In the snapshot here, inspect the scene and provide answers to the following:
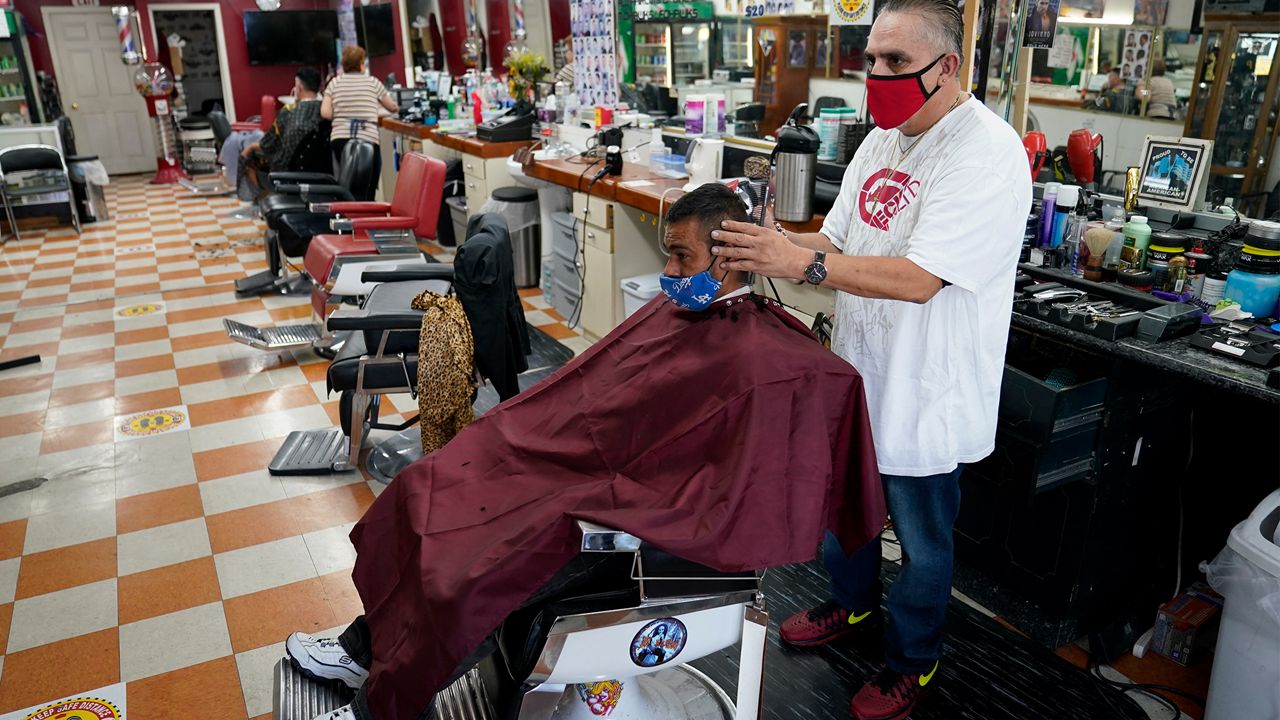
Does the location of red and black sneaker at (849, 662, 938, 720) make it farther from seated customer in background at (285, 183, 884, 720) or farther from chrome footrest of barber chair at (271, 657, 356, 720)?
chrome footrest of barber chair at (271, 657, 356, 720)

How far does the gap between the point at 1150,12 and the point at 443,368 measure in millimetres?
2635

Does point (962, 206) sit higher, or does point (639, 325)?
point (962, 206)

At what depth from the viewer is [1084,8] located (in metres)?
2.94

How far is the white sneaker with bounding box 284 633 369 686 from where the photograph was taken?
1824 millimetres

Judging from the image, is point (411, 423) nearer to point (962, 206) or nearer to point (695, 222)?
point (695, 222)

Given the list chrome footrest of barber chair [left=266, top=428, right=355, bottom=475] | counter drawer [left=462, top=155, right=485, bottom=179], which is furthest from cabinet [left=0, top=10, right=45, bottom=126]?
chrome footrest of barber chair [left=266, top=428, right=355, bottom=475]

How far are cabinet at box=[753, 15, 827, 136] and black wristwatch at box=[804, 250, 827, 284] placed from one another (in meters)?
2.97

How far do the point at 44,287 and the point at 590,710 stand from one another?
536cm

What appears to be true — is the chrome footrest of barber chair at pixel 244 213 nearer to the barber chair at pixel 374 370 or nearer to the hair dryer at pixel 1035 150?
the barber chair at pixel 374 370

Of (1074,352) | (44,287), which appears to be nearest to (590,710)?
(1074,352)

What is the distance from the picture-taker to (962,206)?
144 centimetres

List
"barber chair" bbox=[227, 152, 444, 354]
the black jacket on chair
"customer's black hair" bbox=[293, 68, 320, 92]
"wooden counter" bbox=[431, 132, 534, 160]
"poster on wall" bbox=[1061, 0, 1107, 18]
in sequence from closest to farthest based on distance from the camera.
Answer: the black jacket on chair → "poster on wall" bbox=[1061, 0, 1107, 18] → "barber chair" bbox=[227, 152, 444, 354] → "wooden counter" bbox=[431, 132, 534, 160] → "customer's black hair" bbox=[293, 68, 320, 92]

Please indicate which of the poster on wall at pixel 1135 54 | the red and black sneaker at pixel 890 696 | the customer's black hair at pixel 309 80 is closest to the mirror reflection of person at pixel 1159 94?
the poster on wall at pixel 1135 54

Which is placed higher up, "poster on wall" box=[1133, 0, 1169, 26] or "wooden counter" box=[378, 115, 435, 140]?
"poster on wall" box=[1133, 0, 1169, 26]
